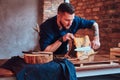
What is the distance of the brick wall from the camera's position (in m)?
4.02

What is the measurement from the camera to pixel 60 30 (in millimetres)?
2363

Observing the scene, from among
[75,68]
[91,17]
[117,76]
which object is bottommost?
[117,76]

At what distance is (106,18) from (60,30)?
209 centimetres

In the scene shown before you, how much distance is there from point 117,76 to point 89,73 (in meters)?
0.56

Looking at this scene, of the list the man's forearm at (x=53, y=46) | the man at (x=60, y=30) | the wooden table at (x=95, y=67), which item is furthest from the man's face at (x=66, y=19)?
the wooden table at (x=95, y=67)

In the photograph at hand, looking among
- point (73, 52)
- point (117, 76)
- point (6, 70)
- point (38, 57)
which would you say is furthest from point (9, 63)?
point (117, 76)

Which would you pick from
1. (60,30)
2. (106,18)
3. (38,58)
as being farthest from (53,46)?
(106,18)

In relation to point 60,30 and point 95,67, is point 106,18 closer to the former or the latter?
point 60,30

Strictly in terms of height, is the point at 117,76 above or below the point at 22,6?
below

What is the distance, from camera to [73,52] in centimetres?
220

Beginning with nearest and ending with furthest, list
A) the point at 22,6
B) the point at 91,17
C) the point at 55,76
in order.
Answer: the point at 55,76 < the point at 91,17 < the point at 22,6

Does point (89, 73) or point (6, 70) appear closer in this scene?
point (6, 70)

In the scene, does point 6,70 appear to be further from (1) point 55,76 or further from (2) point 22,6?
(2) point 22,6

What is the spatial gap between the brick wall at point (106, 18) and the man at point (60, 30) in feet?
5.24
